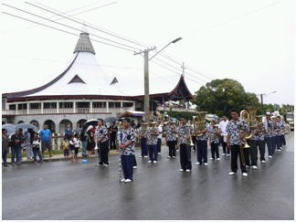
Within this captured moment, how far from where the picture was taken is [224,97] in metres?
45.5

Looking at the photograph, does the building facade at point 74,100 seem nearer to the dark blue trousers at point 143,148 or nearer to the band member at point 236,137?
the dark blue trousers at point 143,148

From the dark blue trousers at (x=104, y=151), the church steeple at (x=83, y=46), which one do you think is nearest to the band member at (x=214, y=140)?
the dark blue trousers at (x=104, y=151)

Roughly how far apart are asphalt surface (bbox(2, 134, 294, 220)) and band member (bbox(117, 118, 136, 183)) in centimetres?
31

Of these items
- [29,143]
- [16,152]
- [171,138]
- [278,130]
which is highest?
[278,130]

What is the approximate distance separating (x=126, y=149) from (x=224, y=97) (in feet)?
129

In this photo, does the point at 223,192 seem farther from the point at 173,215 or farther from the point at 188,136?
the point at 188,136

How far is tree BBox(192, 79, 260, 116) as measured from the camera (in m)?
44.9

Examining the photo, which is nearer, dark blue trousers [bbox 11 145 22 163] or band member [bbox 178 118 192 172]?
band member [bbox 178 118 192 172]

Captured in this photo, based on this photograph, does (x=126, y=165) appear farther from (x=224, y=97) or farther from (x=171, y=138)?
(x=224, y=97)

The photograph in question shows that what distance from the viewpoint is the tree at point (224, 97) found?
4488 centimetres

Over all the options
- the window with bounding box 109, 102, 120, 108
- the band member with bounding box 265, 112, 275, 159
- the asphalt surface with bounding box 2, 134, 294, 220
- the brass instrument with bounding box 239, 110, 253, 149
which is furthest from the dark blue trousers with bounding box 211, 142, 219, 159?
the window with bounding box 109, 102, 120, 108

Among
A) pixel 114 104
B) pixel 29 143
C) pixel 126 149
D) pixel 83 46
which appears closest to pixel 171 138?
pixel 126 149

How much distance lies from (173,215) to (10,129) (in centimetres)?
1430

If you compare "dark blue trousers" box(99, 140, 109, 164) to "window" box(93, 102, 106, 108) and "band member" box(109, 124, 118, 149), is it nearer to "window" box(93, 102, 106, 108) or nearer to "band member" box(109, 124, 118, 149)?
"band member" box(109, 124, 118, 149)
